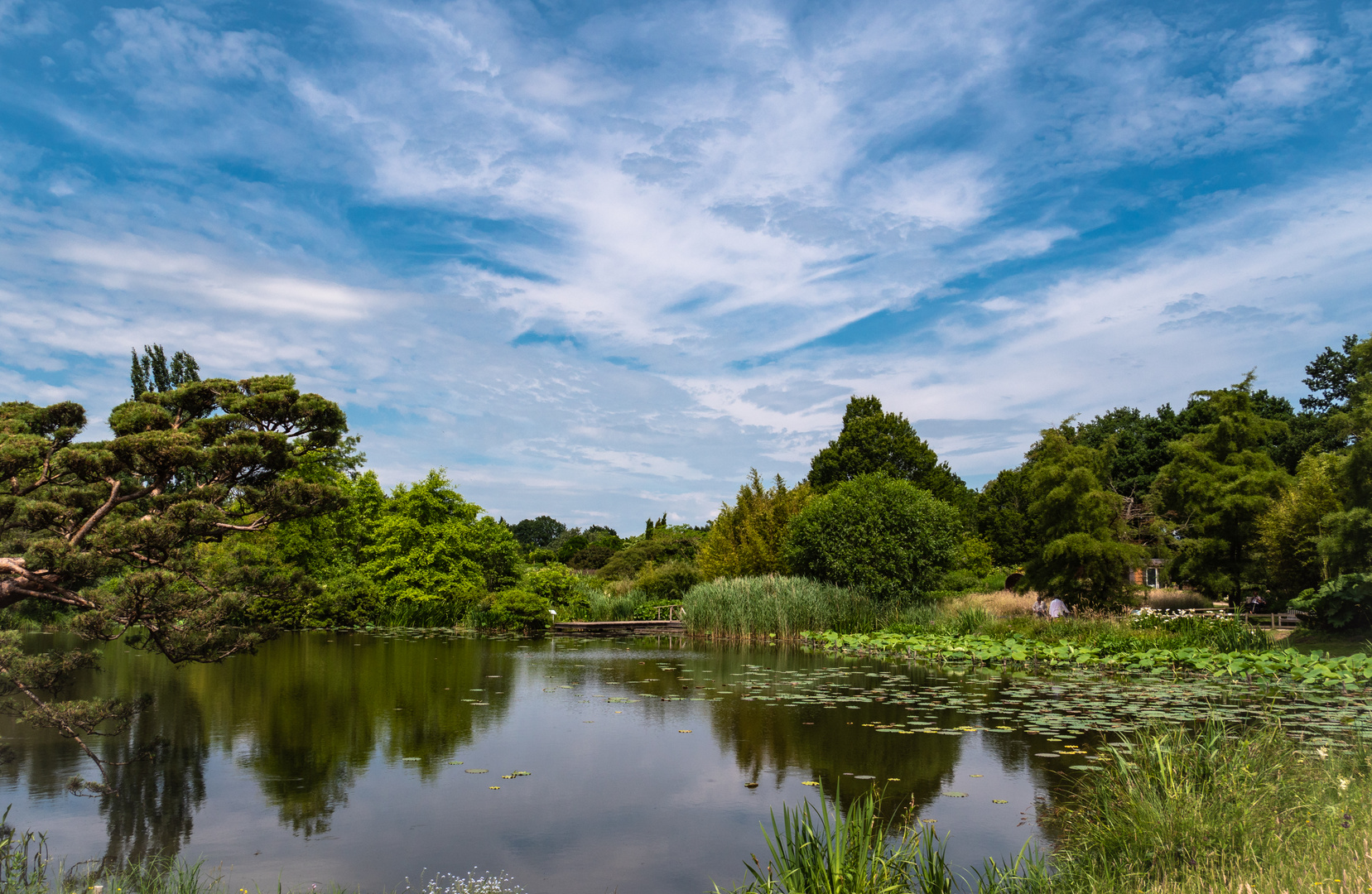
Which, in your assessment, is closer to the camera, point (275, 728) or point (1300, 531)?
point (275, 728)

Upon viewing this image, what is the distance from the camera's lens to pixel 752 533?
28516 millimetres

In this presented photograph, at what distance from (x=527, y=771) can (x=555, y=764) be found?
394 millimetres

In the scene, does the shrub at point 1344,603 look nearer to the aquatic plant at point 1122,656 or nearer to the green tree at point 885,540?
the aquatic plant at point 1122,656

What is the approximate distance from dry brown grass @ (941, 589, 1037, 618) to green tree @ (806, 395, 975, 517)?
11302 millimetres

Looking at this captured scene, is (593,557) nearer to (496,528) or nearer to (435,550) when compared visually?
(496,528)

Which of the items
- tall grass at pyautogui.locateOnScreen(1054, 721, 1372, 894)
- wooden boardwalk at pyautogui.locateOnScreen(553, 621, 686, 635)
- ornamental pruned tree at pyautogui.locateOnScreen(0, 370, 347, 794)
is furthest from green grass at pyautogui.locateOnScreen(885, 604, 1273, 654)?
ornamental pruned tree at pyautogui.locateOnScreen(0, 370, 347, 794)

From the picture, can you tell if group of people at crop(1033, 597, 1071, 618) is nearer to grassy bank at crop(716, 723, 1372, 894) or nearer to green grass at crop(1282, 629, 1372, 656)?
green grass at crop(1282, 629, 1372, 656)

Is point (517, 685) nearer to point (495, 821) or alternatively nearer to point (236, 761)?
point (236, 761)

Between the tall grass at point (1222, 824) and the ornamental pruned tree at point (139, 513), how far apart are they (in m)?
7.83

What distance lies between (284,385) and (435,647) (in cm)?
1277

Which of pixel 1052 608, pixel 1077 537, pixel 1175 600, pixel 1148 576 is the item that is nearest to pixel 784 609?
pixel 1052 608

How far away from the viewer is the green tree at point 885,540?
23.0 meters

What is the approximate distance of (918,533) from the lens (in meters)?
23.1

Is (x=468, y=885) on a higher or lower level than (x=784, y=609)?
lower
